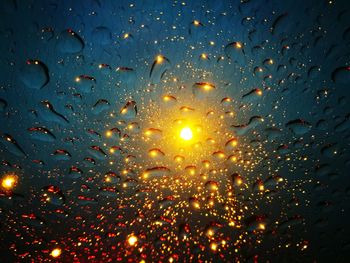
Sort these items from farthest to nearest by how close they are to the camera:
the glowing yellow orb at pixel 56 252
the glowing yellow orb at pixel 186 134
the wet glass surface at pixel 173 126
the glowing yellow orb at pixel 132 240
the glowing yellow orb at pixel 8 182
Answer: the glowing yellow orb at pixel 56 252 < the glowing yellow orb at pixel 132 240 < the glowing yellow orb at pixel 8 182 < the glowing yellow orb at pixel 186 134 < the wet glass surface at pixel 173 126

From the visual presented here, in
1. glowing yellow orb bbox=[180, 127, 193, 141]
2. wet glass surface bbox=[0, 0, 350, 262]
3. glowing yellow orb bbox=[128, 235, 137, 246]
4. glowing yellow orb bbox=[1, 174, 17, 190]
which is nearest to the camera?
wet glass surface bbox=[0, 0, 350, 262]

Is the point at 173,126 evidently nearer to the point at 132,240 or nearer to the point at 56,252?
the point at 132,240

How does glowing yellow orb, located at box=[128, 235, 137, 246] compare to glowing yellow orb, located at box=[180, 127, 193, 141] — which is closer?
glowing yellow orb, located at box=[180, 127, 193, 141]

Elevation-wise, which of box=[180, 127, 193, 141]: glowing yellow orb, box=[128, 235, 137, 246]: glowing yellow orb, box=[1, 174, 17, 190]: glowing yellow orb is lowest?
box=[128, 235, 137, 246]: glowing yellow orb

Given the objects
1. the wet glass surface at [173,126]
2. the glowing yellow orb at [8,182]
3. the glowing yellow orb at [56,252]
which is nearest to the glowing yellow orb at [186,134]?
the wet glass surface at [173,126]

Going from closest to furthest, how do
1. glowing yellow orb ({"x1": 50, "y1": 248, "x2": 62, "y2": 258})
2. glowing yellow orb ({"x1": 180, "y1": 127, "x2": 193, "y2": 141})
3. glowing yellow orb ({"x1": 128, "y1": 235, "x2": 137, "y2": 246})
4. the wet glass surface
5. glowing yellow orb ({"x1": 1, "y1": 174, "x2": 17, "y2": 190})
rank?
the wet glass surface → glowing yellow orb ({"x1": 180, "y1": 127, "x2": 193, "y2": 141}) → glowing yellow orb ({"x1": 1, "y1": 174, "x2": 17, "y2": 190}) → glowing yellow orb ({"x1": 128, "y1": 235, "x2": 137, "y2": 246}) → glowing yellow orb ({"x1": 50, "y1": 248, "x2": 62, "y2": 258})

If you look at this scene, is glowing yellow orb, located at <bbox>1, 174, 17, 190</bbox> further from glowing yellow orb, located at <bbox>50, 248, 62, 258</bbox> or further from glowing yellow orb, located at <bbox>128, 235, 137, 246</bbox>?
glowing yellow orb, located at <bbox>128, 235, 137, 246</bbox>

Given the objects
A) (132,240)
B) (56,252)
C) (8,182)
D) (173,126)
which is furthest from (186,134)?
(56,252)

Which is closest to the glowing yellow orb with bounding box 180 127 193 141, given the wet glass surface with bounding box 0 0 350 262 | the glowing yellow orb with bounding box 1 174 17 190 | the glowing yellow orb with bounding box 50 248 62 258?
the wet glass surface with bounding box 0 0 350 262

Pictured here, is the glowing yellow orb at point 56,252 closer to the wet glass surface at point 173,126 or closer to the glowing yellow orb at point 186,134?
the wet glass surface at point 173,126
